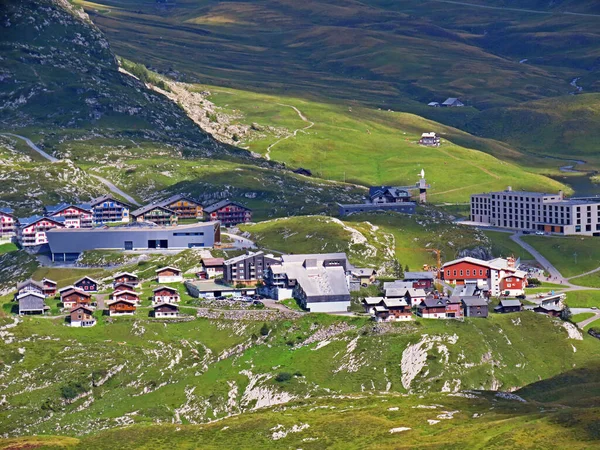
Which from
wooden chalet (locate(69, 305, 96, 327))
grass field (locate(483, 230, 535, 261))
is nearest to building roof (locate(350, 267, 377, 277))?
grass field (locate(483, 230, 535, 261))

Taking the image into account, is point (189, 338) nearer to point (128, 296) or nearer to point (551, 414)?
point (128, 296)

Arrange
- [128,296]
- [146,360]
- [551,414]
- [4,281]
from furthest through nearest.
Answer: [4,281]
[128,296]
[146,360]
[551,414]

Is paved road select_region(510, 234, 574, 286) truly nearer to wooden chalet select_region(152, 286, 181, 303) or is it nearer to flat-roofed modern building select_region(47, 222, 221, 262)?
flat-roofed modern building select_region(47, 222, 221, 262)

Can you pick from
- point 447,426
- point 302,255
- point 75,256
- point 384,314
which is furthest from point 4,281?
point 447,426

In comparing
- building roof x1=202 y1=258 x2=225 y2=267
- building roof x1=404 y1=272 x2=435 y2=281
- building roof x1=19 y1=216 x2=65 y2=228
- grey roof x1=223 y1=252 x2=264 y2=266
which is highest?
building roof x1=19 y1=216 x2=65 y2=228

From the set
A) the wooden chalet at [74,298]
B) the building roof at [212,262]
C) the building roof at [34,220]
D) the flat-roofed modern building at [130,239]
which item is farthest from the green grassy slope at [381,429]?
the building roof at [34,220]
